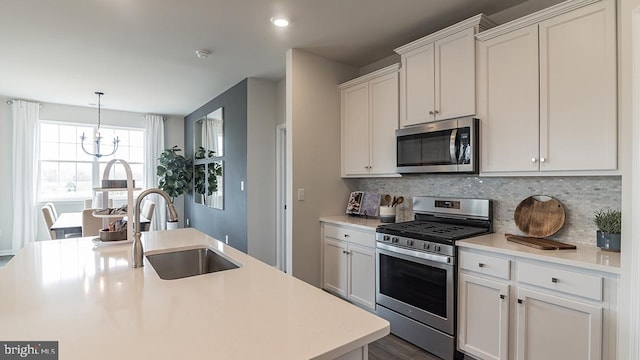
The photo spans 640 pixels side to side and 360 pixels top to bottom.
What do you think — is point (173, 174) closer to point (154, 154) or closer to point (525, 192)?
point (154, 154)

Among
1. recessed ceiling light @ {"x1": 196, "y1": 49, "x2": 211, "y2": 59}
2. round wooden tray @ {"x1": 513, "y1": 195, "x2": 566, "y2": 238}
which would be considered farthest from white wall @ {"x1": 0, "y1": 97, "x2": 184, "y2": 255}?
round wooden tray @ {"x1": 513, "y1": 195, "x2": 566, "y2": 238}

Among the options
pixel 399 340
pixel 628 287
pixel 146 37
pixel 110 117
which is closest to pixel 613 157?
pixel 628 287

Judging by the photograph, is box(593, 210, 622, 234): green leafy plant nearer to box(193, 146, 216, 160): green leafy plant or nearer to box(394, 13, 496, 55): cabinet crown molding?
box(394, 13, 496, 55): cabinet crown molding

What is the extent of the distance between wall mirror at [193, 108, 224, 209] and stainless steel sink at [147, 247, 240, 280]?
10.5 feet

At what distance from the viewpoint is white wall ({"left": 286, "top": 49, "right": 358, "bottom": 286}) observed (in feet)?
11.1

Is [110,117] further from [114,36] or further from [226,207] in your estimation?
[114,36]

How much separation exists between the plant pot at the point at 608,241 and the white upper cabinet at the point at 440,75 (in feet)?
3.74

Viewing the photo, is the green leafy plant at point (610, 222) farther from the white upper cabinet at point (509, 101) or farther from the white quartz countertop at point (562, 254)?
the white upper cabinet at point (509, 101)

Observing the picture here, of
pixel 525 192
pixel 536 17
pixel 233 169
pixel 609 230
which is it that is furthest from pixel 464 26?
pixel 233 169

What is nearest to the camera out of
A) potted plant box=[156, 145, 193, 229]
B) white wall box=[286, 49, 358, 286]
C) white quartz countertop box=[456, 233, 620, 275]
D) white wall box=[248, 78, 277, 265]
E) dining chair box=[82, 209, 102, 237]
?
white quartz countertop box=[456, 233, 620, 275]

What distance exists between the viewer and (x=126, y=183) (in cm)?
201

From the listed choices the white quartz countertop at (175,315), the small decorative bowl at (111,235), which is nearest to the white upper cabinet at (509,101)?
the white quartz countertop at (175,315)

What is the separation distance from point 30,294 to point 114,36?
2681 mm

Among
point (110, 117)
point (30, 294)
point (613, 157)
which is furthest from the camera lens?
point (110, 117)
